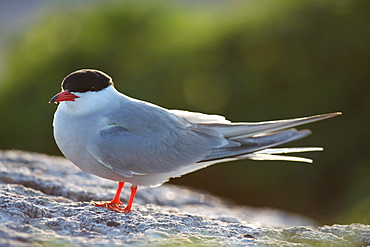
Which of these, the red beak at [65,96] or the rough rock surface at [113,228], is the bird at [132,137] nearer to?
the red beak at [65,96]

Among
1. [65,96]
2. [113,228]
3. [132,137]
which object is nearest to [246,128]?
[132,137]

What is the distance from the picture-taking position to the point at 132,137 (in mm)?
4363

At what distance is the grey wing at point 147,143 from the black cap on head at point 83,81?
0.32 meters

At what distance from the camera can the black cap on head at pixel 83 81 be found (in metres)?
4.25

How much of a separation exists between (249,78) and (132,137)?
172 inches

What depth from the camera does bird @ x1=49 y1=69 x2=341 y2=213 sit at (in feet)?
13.7

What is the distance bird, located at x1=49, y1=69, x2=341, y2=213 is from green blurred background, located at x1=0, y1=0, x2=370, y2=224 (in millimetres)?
2645

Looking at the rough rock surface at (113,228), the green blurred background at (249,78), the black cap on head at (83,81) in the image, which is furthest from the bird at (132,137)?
the green blurred background at (249,78)

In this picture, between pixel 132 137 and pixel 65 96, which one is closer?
pixel 65 96

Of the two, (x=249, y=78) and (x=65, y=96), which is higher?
(x=249, y=78)

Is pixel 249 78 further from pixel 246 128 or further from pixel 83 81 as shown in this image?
pixel 83 81

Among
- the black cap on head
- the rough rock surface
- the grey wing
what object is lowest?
the rough rock surface

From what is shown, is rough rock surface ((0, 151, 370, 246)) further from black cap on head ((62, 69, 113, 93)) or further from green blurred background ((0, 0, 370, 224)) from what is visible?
green blurred background ((0, 0, 370, 224))

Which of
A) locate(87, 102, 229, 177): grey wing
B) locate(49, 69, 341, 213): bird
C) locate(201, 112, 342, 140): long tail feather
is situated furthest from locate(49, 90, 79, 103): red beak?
locate(201, 112, 342, 140): long tail feather
